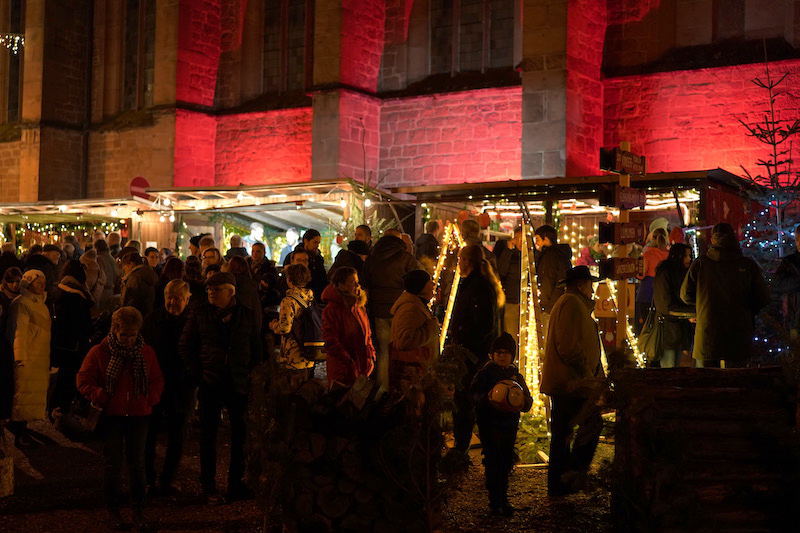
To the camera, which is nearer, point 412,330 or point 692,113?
point 412,330

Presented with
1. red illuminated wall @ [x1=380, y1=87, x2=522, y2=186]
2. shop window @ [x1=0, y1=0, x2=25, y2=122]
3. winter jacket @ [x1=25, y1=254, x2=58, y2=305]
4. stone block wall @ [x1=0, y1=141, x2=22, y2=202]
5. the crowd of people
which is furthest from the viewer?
shop window @ [x1=0, y1=0, x2=25, y2=122]

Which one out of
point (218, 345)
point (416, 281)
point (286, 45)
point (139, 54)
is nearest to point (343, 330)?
point (416, 281)

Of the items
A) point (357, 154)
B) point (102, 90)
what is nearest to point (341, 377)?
point (357, 154)

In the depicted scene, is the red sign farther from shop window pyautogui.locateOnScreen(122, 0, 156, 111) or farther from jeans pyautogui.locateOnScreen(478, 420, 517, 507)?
jeans pyautogui.locateOnScreen(478, 420, 517, 507)

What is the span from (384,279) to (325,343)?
2087 mm

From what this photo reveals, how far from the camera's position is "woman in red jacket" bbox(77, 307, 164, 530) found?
21.8 ft

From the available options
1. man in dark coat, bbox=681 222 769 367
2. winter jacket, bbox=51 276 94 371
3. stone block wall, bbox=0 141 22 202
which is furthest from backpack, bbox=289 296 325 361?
stone block wall, bbox=0 141 22 202

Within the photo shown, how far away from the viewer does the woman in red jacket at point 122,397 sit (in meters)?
6.64

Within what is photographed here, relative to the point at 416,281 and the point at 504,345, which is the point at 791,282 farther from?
the point at 416,281

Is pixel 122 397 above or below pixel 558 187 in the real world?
below

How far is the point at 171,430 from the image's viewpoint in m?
7.73

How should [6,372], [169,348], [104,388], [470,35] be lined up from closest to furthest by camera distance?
1. [104,388]
2. [169,348]
3. [6,372]
4. [470,35]

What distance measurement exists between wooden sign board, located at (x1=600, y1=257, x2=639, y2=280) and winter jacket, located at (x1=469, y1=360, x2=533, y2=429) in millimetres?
2412

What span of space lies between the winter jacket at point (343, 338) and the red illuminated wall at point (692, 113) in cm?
1184
